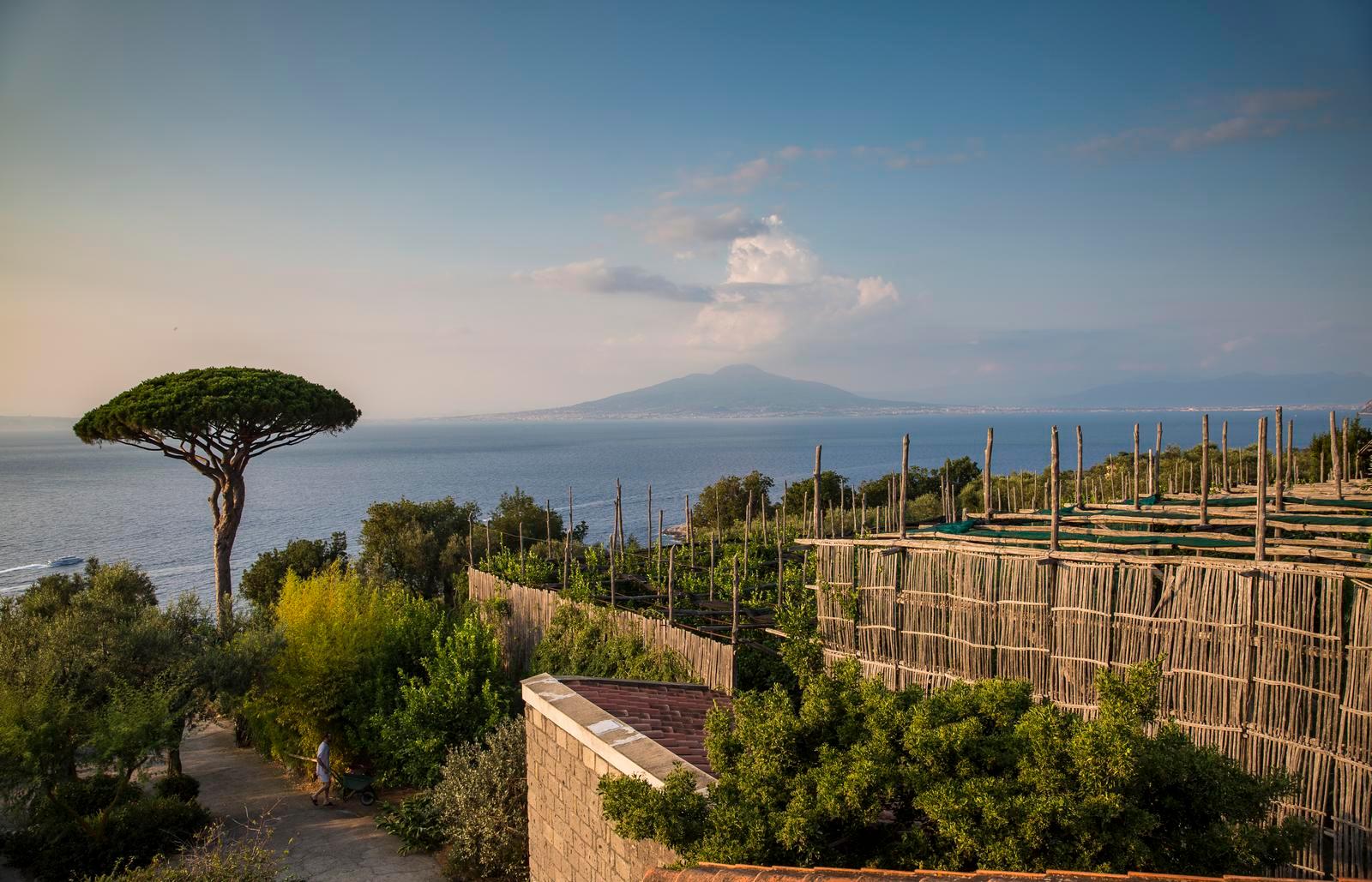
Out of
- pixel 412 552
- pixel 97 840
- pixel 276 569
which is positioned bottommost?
pixel 97 840

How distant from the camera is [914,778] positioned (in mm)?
4387

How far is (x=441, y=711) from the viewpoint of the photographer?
11.2 meters

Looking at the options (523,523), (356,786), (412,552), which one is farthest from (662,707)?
(523,523)

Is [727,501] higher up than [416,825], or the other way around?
[727,501]

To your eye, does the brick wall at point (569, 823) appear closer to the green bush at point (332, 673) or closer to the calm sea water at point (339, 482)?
the green bush at point (332, 673)

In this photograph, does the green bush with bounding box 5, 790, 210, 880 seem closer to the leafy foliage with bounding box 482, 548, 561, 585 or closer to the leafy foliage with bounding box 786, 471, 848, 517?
the leafy foliage with bounding box 482, 548, 561, 585

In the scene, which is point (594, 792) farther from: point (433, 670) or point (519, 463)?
point (519, 463)

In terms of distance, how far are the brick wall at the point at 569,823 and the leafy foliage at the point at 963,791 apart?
1.63m

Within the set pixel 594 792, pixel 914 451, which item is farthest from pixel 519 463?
pixel 594 792

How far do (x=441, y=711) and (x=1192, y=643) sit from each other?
968 centimetres

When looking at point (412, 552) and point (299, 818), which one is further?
point (412, 552)

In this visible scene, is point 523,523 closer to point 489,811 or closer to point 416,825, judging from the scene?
point 416,825

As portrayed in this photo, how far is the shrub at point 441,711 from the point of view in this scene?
10969 millimetres

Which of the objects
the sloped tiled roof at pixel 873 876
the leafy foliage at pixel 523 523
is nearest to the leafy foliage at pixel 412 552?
the leafy foliage at pixel 523 523
